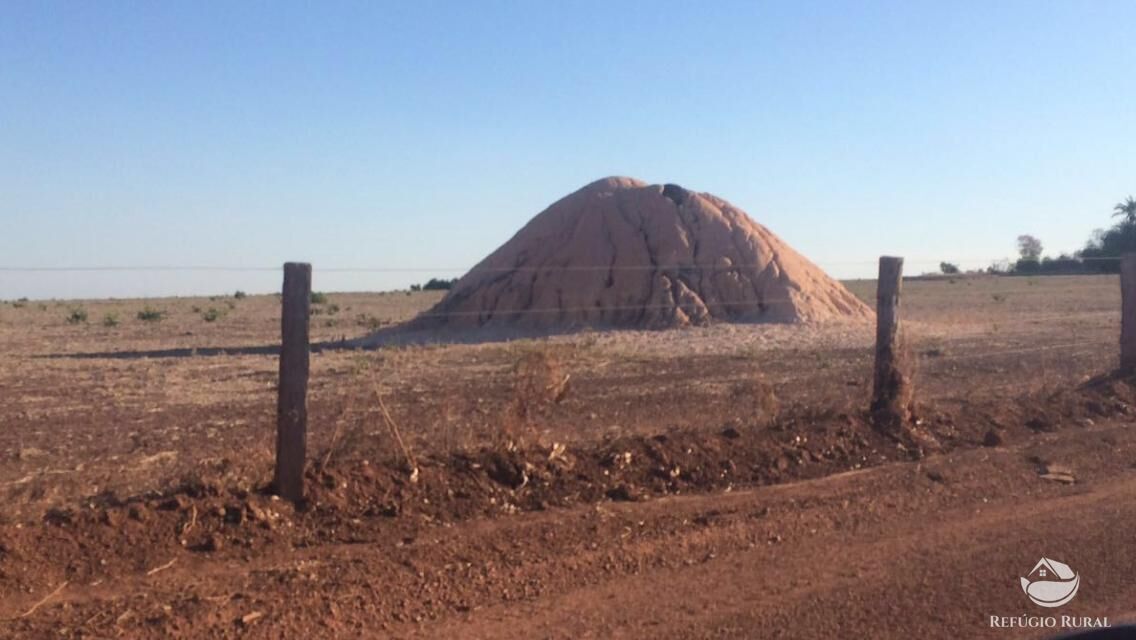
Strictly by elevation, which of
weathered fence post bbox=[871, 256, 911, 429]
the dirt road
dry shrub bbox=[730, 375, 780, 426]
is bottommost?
the dirt road

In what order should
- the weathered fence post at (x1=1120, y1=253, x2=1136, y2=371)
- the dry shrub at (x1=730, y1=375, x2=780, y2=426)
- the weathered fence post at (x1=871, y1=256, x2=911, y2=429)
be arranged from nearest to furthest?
the dry shrub at (x1=730, y1=375, x2=780, y2=426) < the weathered fence post at (x1=871, y1=256, x2=911, y2=429) < the weathered fence post at (x1=1120, y1=253, x2=1136, y2=371)

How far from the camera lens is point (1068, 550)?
805 cm

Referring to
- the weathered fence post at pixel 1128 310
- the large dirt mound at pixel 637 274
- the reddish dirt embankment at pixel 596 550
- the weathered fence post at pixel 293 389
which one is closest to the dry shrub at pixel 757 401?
the reddish dirt embankment at pixel 596 550

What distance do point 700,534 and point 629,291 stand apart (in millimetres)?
21061

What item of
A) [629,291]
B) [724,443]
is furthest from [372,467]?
[629,291]

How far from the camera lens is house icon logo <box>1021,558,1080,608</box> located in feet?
23.1

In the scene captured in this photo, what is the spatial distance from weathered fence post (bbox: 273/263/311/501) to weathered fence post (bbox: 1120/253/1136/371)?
10989mm

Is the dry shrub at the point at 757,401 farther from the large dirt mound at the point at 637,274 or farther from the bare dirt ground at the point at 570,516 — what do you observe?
the large dirt mound at the point at 637,274

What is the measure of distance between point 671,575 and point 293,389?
10.5ft

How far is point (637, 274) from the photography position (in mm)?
29422

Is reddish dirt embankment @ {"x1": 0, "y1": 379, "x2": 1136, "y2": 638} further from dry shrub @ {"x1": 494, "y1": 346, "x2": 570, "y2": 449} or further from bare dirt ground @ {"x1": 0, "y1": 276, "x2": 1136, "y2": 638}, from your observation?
dry shrub @ {"x1": 494, "y1": 346, "x2": 570, "y2": 449}

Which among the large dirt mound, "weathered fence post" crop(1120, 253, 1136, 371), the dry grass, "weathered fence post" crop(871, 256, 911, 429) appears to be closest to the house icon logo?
"weathered fence post" crop(871, 256, 911, 429)

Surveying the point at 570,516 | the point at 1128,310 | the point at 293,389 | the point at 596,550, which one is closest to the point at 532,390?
the point at 570,516

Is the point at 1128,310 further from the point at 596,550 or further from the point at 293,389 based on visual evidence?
the point at 293,389
